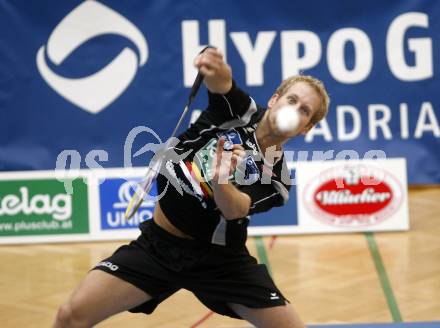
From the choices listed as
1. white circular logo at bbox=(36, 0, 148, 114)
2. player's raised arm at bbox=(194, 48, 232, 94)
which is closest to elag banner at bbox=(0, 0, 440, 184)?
white circular logo at bbox=(36, 0, 148, 114)

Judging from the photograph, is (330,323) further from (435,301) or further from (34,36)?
(34,36)

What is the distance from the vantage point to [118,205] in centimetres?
627

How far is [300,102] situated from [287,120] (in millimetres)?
196

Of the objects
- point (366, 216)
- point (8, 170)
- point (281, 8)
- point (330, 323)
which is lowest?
point (330, 323)

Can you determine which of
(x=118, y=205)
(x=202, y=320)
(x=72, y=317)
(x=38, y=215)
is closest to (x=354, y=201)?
(x=118, y=205)

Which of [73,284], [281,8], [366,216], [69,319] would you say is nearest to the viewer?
[69,319]

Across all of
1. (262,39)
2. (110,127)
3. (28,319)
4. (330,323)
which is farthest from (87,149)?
(330,323)

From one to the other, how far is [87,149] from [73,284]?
5.28ft

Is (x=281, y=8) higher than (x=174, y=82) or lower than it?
higher

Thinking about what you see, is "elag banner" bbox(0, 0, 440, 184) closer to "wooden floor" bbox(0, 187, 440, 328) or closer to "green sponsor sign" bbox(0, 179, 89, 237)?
"green sponsor sign" bbox(0, 179, 89, 237)

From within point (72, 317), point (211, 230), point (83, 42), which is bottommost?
Result: point (72, 317)

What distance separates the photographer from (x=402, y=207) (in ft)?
20.6

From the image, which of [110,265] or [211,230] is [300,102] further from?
[110,265]

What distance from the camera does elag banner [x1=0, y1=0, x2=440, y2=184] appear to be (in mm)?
6625
